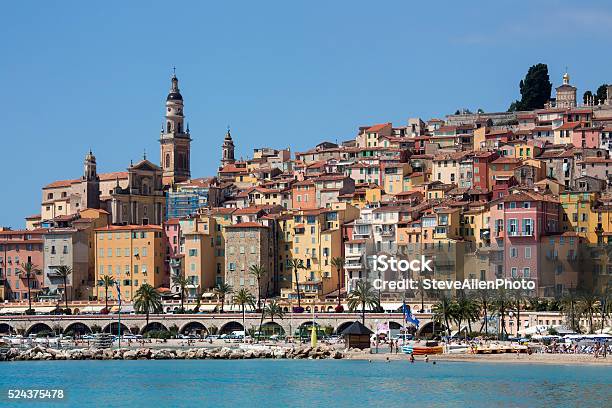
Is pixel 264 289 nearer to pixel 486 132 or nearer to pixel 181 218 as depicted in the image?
pixel 181 218

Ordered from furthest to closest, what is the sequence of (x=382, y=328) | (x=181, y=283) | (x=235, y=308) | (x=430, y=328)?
(x=181, y=283) < (x=235, y=308) < (x=382, y=328) < (x=430, y=328)

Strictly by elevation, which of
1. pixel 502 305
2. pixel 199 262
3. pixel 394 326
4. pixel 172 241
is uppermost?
pixel 172 241

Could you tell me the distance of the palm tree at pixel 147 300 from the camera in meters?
120

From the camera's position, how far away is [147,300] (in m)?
120

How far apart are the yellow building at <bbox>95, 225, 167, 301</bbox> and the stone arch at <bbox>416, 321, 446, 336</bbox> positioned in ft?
103

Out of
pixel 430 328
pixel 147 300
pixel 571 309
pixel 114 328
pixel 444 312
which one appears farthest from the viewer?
pixel 114 328

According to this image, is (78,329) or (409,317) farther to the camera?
(78,329)

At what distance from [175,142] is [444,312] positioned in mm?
57944

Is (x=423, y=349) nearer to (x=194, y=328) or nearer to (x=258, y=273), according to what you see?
(x=194, y=328)

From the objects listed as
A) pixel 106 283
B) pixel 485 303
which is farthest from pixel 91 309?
pixel 485 303

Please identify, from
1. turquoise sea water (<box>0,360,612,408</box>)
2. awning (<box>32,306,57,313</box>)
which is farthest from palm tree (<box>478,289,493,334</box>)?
awning (<box>32,306,57,313</box>)

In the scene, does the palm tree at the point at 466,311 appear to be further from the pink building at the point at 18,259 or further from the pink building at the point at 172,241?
the pink building at the point at 18,259

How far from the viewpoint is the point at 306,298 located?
12238cm

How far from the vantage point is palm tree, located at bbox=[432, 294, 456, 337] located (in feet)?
335
